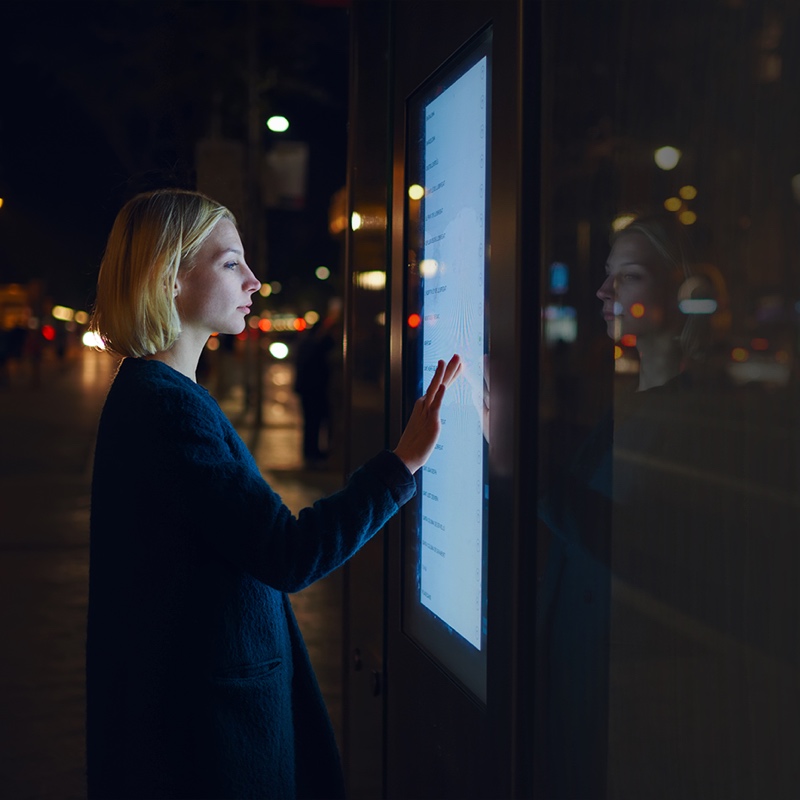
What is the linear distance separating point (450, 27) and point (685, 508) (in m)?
1.10

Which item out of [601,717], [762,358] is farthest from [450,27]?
[601,717]

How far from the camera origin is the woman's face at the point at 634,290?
1447 millimetres

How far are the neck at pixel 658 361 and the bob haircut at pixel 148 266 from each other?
1031 millimetres

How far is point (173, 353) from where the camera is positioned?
212 cm

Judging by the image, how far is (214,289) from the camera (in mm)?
2123

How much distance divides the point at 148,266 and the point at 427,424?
682 mm

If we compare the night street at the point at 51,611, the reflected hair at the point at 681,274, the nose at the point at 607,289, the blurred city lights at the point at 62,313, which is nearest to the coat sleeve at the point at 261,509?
the nose at the point at 607,289

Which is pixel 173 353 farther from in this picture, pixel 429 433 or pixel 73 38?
pixel 73 38

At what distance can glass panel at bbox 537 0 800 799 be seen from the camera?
1273 millimetres

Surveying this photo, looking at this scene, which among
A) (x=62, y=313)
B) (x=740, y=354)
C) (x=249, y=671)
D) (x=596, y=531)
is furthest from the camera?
(x=62, y=313)

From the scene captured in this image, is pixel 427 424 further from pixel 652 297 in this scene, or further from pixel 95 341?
pixel 95 341

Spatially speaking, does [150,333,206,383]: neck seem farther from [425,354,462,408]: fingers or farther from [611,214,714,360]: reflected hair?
[611,214,714,360]: reflected hair

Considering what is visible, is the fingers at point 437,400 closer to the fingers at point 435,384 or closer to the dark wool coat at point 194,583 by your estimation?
the fingers at point 435,384

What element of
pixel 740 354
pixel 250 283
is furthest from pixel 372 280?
pixel 740 354
